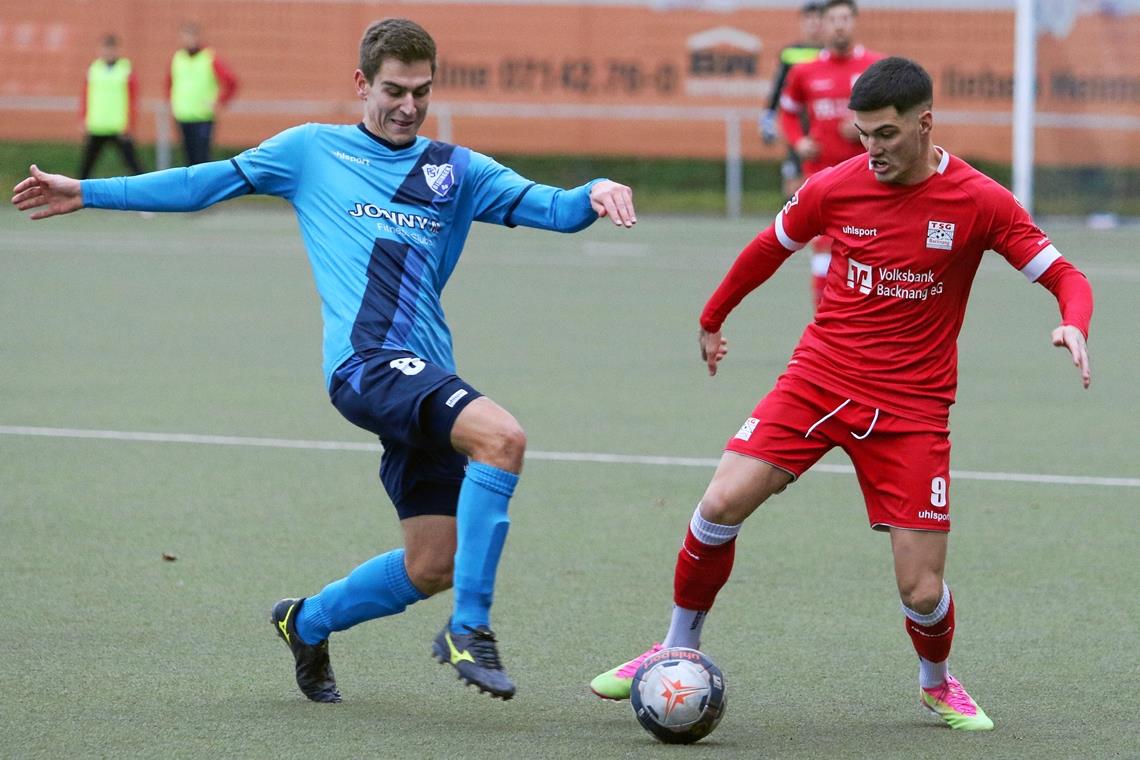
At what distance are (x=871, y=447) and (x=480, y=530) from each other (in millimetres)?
1101

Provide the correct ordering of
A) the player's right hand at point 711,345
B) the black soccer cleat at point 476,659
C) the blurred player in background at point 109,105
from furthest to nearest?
1. the blurred player in background at point 109,105
2. the player's right hand at point 711,345
3. the black soccer cleat at point 476,659

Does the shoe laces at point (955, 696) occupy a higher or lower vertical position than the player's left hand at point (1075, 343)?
lower

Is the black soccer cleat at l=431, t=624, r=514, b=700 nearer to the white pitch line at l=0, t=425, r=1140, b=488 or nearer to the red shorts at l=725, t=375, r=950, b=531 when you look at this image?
the red shorts at l=725, t=375, r=950, b=531

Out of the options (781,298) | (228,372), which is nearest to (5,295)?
(228,372)

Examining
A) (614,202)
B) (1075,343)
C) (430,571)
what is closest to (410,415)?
(430,571)

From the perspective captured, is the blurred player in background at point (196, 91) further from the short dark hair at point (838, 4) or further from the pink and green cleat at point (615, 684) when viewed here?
the pink and green cleat at point (615, 684)

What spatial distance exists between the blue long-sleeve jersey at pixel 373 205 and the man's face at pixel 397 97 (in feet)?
0.17

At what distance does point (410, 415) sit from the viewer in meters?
4.89

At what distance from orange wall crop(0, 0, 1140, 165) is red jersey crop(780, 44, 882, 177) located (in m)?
11.6

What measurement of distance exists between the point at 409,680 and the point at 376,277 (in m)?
1.19

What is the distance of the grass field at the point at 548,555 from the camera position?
5113 millimetres

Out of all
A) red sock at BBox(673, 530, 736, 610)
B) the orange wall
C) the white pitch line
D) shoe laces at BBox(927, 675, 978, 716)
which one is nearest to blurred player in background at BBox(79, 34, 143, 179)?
the orange wall

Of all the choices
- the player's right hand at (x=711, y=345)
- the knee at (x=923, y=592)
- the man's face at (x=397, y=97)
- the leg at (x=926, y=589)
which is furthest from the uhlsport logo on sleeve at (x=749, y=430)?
the man's face at (x=397, y=97)

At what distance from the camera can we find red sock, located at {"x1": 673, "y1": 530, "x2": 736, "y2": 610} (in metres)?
5.30
